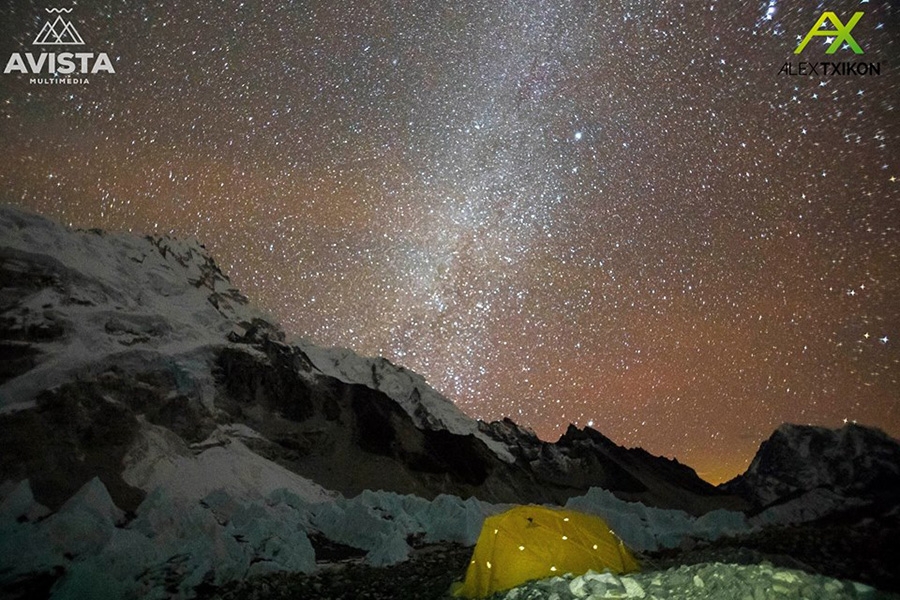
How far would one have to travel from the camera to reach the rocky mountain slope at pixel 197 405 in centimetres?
6044

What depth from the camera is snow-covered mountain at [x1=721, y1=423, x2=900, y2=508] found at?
83.8 metres

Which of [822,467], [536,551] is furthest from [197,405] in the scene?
[822,467]

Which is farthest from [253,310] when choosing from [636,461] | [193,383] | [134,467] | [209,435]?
[636,461]

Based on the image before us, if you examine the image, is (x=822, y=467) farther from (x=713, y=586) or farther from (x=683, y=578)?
(x=713, y=586)

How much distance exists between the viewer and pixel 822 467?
340 feet

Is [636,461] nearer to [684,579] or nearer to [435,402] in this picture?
[435,402]

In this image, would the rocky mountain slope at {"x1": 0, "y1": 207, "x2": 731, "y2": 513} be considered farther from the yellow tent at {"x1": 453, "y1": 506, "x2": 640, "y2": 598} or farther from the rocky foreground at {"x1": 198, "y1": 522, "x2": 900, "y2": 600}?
the yellow tent at {"x1": 453, "y1": 506, "x2": 640, "y2": 598}

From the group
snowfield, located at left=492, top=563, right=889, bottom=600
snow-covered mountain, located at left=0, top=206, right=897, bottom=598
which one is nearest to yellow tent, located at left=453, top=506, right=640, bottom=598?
snowfield, located at left=492, top=563, right=889, bottom=600

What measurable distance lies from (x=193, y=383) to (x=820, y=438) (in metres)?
111

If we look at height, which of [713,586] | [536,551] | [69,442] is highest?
[69,442]

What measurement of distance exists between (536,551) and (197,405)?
75563 millimetres

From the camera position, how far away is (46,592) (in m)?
17.6

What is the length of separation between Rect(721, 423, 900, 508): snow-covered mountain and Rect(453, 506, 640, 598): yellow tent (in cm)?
7728

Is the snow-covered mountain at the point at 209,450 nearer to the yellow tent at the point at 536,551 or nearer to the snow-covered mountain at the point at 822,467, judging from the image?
the snow-covered mountain at the point at 822,467
